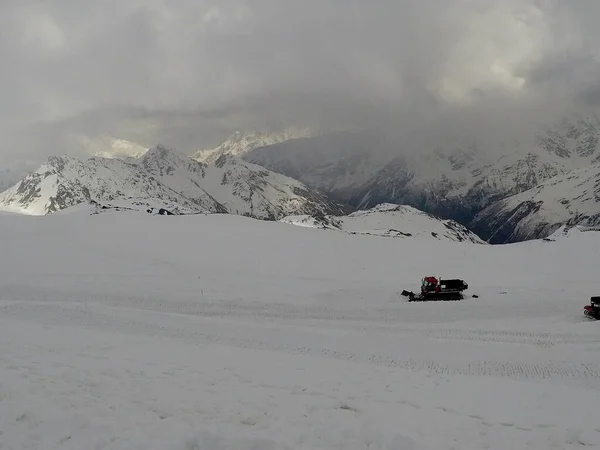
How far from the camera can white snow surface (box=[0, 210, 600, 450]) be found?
32.9ft

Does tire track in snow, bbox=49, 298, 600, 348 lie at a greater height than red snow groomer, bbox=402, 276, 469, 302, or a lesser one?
lesser

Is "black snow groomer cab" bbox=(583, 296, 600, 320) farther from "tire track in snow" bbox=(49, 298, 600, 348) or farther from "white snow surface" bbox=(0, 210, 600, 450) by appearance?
"tire track in snow" bbox=(49, 298, 600, 348)

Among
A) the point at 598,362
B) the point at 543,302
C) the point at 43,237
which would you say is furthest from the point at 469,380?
the point at 43,237

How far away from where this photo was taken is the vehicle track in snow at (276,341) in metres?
16.7

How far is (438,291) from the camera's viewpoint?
30.7 meters

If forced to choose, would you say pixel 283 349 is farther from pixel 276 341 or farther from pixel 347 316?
pixel 347 316

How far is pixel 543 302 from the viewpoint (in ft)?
93.5

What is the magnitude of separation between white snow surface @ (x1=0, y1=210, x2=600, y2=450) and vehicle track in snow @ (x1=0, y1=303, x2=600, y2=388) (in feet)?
0.41

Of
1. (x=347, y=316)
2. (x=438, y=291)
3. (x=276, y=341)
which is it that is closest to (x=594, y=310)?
(x=438, y=291)

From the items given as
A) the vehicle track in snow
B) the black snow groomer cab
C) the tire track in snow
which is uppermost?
the black snow groomer cab

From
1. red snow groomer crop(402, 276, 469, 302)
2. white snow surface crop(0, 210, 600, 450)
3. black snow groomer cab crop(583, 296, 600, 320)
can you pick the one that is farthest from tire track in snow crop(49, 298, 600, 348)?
black snow groomer cab crop(583, 296, 600, 320)

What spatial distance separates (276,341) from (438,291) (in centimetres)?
1510

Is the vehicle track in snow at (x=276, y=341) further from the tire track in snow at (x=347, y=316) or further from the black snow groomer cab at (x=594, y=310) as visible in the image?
the black snow groomer cab at (x=594, y=310)

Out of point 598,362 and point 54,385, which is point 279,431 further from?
point 598,362
